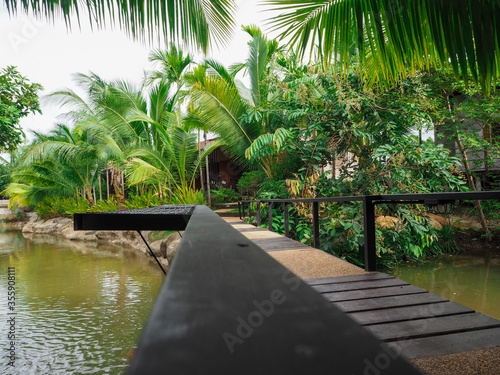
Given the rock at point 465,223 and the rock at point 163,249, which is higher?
the rock at point 465,223

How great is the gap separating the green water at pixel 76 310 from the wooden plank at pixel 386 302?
10.0 ft

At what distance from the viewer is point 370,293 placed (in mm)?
2172

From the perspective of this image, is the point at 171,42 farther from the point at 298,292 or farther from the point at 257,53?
the point at 257,53

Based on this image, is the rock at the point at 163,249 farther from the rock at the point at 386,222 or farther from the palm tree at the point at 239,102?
the rock at the point at 386,222

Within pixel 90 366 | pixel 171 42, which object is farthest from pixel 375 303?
pixel 90 366

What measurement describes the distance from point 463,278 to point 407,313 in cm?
596

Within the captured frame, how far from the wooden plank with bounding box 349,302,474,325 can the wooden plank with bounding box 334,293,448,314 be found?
0.04m

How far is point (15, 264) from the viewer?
948 cm

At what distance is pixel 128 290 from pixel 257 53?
708cm

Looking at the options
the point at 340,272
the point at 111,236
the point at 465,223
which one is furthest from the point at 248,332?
the point at 111,236

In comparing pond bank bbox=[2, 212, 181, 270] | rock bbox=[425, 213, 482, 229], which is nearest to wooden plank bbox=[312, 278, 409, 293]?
pond bank bbox=[2, 212, 181, 270]

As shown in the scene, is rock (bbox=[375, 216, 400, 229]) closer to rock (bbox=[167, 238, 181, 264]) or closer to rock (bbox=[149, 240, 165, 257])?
rock (bbox=[167, 238, 181, 264])

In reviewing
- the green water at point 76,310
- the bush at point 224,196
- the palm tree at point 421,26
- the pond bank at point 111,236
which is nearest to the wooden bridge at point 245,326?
the palm tree at point 421,26

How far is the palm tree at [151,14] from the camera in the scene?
8.90ft
